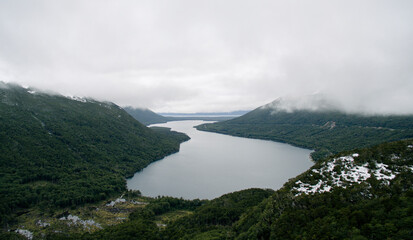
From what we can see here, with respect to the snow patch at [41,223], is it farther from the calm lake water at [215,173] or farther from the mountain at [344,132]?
the mountain at [344,132]

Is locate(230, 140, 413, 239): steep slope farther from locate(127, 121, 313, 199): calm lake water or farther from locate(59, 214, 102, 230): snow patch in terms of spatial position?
locate(127, 121, 313, 199): calm lake water

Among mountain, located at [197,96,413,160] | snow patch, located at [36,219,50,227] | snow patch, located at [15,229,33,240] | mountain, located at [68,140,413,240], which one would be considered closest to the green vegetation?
mountain, located at [197,96,413,160]

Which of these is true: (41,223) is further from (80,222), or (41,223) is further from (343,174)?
(343,174)

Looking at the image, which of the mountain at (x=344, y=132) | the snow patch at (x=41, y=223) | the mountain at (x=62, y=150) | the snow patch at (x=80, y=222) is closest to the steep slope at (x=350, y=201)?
the snow patch at (x=80, y=222)

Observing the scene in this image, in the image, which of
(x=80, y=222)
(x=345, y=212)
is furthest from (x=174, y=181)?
(x=345, y=212)

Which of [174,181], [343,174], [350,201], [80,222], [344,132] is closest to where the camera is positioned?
[350,201]
